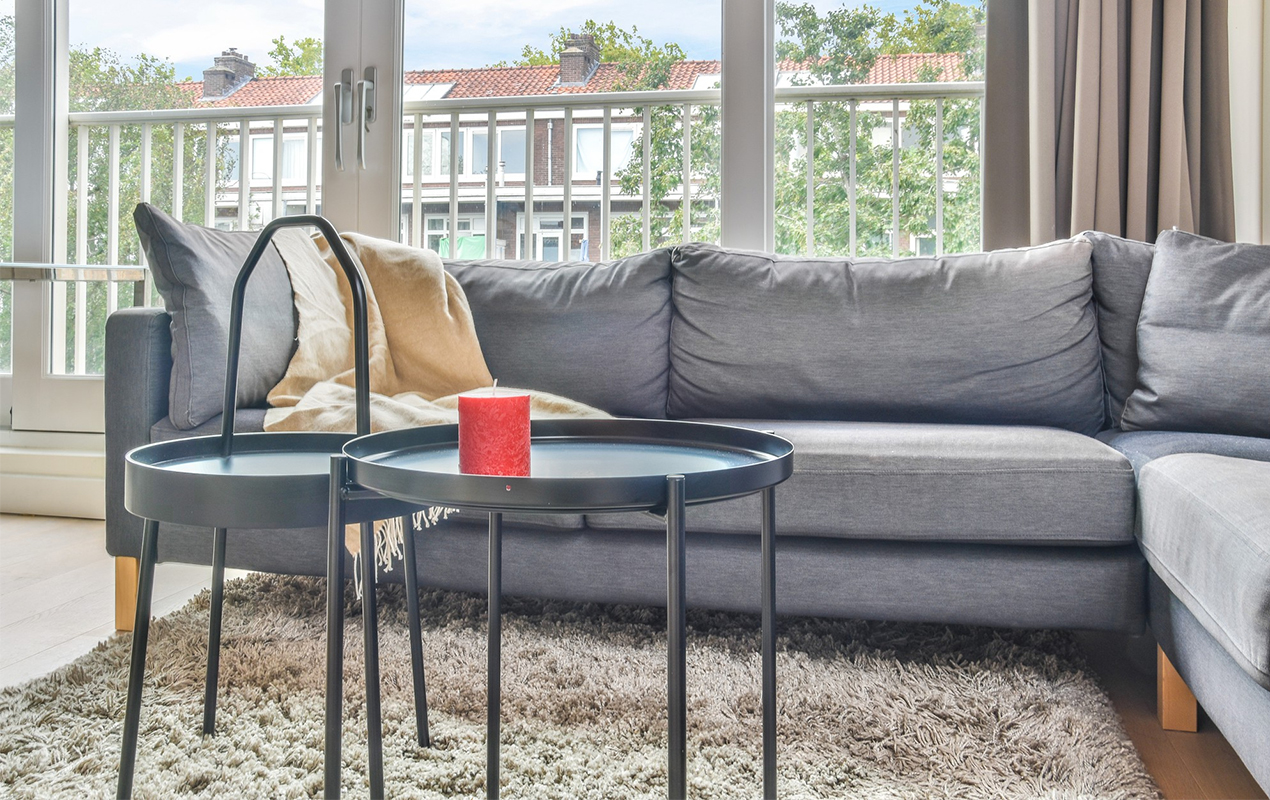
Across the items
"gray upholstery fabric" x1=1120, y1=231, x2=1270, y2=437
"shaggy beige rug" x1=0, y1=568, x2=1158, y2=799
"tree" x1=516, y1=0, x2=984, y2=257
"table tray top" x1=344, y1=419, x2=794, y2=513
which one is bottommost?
"shaggy beige rug" x1=0, y1=568, x2=1158, y2=799

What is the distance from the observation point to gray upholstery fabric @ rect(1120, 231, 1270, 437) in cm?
152

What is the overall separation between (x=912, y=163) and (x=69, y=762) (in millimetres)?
2782

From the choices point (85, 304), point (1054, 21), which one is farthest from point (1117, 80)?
point (85, 304)

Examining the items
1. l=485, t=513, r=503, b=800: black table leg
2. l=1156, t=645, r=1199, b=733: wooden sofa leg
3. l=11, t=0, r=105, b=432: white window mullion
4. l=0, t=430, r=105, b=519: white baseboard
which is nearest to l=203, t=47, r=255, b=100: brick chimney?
l=11, t=0, r=105, b=432: white window mullion

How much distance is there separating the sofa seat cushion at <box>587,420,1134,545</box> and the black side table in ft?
1.45

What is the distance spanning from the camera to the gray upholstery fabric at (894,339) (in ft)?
5.75

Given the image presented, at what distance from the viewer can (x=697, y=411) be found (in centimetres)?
191

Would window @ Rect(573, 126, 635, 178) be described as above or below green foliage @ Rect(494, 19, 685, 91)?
below

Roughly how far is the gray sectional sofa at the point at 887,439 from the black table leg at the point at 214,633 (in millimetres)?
478

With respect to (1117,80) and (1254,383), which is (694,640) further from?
(1117,80)

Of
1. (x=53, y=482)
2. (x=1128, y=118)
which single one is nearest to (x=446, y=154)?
(x=53, y=482)

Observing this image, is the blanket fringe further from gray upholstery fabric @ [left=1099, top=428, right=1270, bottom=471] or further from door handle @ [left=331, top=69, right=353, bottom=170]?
door handle @ [left=331, top=69, right=353, bottom=170]

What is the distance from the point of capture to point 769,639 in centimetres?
83

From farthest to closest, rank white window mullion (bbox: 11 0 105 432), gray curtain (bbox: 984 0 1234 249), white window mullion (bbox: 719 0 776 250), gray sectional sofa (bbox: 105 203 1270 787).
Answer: white window mullion (bbox: 11 0 105 432), white window mullion (bbox: 719 0 776 250), gray curtain (bbox: 984 0 1234 249), gray sectional sofa (bbox: 105 203 1270 787)
